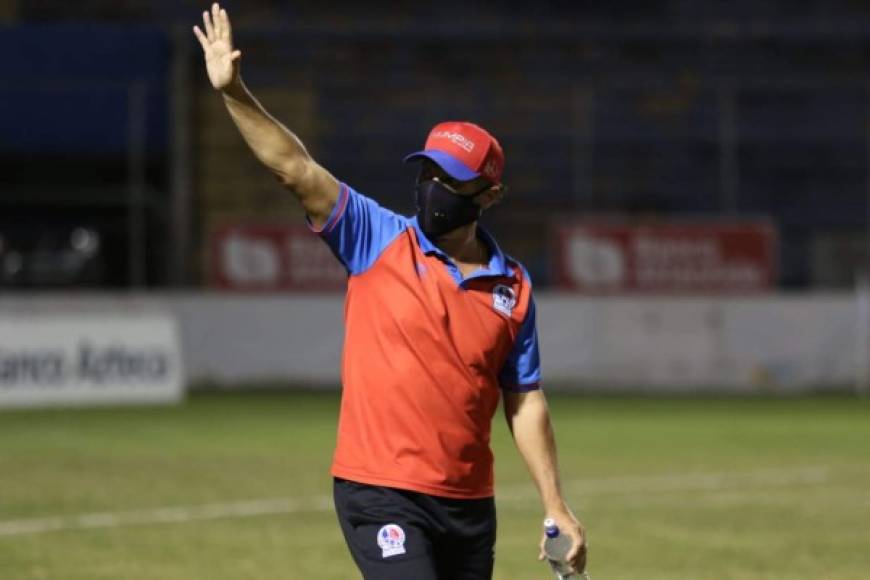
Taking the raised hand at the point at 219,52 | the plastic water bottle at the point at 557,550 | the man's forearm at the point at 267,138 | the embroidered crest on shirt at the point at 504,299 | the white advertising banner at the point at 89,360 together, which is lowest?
the white advertising banner at the point at 89,360

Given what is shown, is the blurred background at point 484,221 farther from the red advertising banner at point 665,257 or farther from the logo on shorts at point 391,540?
the logo on shorts at point 391,540

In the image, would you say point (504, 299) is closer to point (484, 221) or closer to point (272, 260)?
point (272, 260)

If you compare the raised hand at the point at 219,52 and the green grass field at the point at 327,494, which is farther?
the green grass field at the point at 327,494

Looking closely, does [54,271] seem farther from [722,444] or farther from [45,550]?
[45,550]

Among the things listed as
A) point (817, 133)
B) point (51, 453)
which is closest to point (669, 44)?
point (817, 133)

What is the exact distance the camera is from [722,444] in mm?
20938

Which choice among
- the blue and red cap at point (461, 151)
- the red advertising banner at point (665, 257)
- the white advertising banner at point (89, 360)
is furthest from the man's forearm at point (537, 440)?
the red advertising banner at point (665, 257)

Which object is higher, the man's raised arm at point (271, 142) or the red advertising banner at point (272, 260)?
the man's raised arm at point (271, 142)

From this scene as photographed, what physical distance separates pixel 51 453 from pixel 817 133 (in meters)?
18.0

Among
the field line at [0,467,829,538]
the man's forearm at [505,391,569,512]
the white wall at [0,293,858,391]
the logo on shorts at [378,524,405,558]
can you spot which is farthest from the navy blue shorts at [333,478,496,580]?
the white wall at [0,293,858,391]

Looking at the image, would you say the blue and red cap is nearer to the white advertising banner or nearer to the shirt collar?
the shirt collar

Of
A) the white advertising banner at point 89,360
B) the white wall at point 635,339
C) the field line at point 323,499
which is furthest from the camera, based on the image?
the white wall at point 635,339

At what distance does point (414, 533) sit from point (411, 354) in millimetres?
563

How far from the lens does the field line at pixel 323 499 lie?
1373 centimetres
